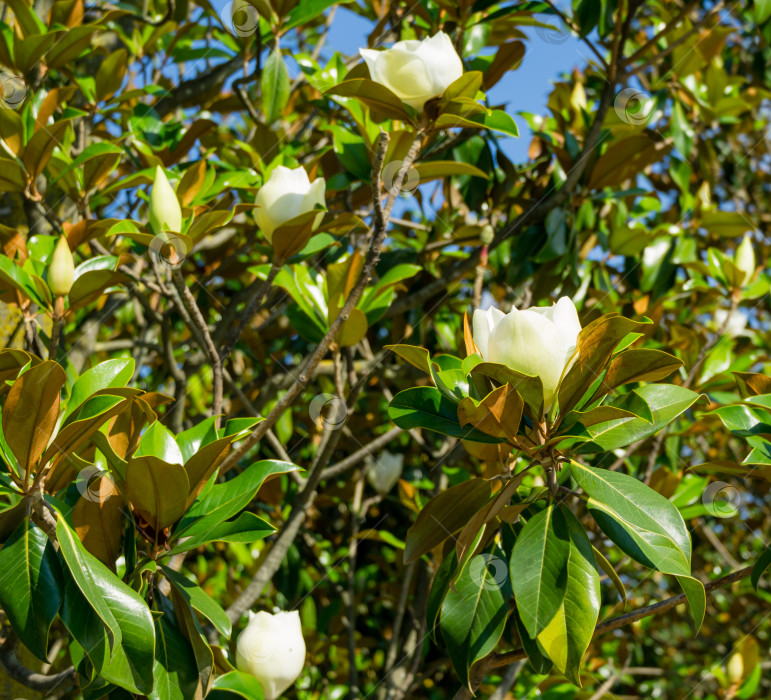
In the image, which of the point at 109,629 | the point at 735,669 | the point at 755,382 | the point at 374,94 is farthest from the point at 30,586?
the point at 735,669

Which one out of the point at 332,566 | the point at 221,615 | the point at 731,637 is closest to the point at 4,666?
the point at 221,615

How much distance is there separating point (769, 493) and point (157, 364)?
242 cm

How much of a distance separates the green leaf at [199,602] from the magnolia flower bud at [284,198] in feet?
1.84

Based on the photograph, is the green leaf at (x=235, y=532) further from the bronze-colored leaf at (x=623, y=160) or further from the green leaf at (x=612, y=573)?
the bronze-colored leaf at (x=623, y=160)

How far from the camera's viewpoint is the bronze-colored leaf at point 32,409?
831 millimetres

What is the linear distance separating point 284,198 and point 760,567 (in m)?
0.87

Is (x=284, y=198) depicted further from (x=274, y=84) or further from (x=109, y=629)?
(x=109, y=629)

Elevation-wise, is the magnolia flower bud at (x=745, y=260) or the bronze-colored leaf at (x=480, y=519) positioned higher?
the bronze-colored leaf at (x=480, y=519)

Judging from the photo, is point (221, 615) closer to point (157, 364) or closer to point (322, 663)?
point (322, 663)

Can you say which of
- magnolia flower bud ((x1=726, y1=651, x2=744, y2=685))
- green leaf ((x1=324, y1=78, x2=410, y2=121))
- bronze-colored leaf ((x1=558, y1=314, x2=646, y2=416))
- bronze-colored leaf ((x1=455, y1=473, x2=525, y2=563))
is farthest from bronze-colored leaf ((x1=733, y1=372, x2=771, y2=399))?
magnolia flower bud ((x1=726, y1=651, x2=744, y2=685))

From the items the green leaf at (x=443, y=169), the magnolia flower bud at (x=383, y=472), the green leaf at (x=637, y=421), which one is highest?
the green leaf at (x=443, y=169)

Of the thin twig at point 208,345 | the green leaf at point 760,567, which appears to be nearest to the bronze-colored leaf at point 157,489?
the thin twig at point 208,345

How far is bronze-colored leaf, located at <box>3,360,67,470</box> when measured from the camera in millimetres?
831

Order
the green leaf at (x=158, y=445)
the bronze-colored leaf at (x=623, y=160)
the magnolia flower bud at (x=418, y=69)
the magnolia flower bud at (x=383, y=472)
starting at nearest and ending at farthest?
the green leaf at (x=158, y=445)
the magnolia flower bud at (x=418, y=69)
the bronze-colored leaf at (x=623, y=160)
the magnolia flower bud at (x=383, y=472)
